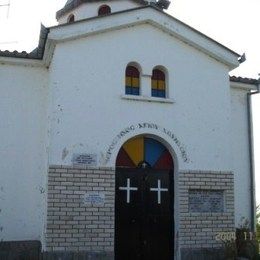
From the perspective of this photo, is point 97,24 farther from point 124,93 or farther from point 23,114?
point 23,114

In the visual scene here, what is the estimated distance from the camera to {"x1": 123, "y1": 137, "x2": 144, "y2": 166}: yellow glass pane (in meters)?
11.7

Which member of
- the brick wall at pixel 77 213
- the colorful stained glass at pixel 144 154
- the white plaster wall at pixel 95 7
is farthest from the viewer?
the white plaster wall at pixel 95 7

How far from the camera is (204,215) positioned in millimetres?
11797

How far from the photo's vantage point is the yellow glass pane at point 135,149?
11.7m

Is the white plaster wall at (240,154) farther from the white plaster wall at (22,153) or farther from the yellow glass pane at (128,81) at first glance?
the white plaster wall at (22,153)

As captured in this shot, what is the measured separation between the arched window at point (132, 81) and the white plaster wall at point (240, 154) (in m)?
3.35

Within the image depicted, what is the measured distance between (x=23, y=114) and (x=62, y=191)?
7.82ft

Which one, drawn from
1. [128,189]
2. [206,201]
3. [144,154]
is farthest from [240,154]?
[128,189]

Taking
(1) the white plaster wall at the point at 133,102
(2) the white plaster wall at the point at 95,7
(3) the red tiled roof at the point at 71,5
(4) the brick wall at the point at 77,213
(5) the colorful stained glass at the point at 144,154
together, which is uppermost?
(3) the red tiled roof at the point at 71,5

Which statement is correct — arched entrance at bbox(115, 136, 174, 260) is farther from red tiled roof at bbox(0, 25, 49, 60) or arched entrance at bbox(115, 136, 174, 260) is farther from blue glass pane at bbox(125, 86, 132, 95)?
red tiled roof at bbox(0, 25, 49, 60)

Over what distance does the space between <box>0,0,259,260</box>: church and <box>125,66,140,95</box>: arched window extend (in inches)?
1.0

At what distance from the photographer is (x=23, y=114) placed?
1196 centimetres

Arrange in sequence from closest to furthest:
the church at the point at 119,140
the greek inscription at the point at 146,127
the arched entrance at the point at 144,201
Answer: the church at the point at 119,140
the greek inscription at the point at 146,127
the arched entrance at the point at 144,201

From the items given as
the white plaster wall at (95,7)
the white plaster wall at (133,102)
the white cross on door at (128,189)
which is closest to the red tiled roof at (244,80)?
the white plaster wall at (133,102)
